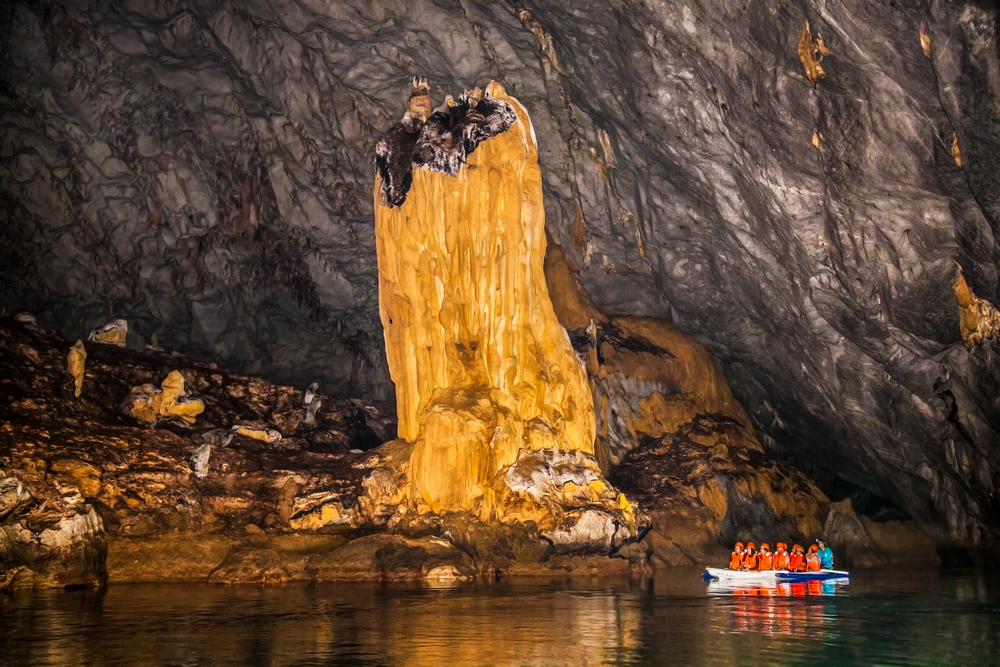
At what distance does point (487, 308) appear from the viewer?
107 feet

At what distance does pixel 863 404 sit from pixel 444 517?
14.6 meters

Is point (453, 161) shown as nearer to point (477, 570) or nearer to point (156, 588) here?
point (477, 570)

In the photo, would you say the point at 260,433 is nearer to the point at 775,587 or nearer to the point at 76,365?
the point at 76,365

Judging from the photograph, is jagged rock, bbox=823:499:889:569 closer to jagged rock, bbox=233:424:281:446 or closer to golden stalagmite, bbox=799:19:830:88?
golden stalagmite, bbox=799:19:830:88

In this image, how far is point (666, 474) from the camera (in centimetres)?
3847

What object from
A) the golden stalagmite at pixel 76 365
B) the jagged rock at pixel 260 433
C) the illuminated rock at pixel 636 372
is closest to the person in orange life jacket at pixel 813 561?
the illuminated rock at pixel 636 372

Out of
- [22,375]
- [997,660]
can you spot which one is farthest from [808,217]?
[22,375]

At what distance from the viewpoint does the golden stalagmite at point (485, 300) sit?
106ft

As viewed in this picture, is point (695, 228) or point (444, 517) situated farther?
point (695, 228)

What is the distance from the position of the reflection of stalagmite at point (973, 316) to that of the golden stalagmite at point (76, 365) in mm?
26542

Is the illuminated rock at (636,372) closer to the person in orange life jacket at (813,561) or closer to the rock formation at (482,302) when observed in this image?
the rock formation at (482,302)

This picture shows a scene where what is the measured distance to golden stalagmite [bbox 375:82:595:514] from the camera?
32375mm

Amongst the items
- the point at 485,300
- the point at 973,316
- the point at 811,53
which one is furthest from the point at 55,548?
the point at 973,316

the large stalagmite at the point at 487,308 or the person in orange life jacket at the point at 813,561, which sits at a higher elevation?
the large stalagmite at the point at 487,308
